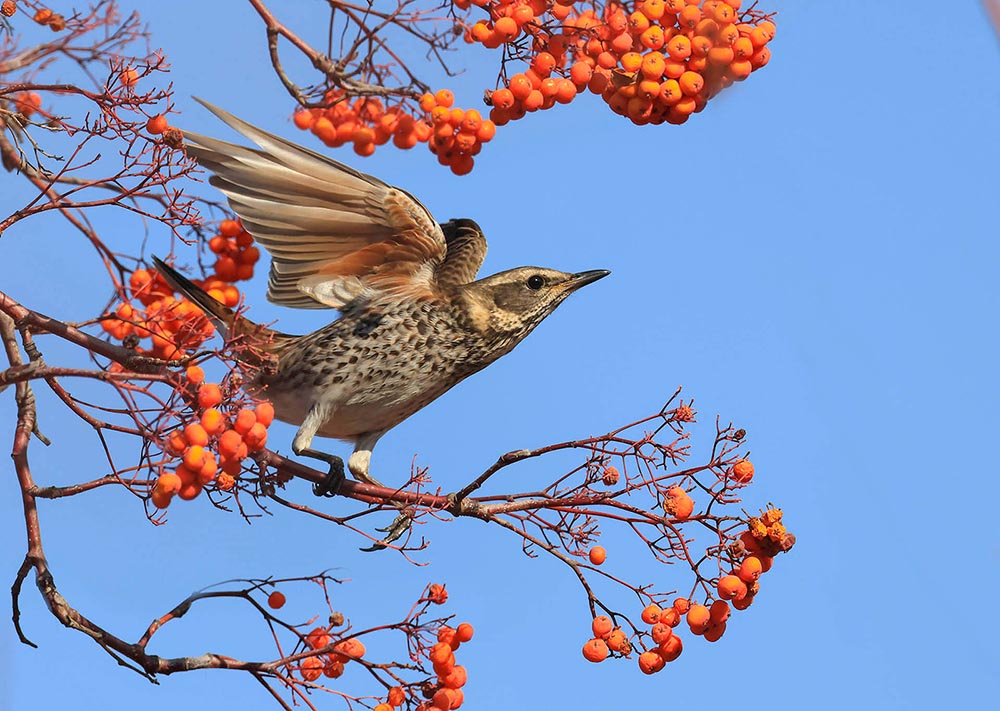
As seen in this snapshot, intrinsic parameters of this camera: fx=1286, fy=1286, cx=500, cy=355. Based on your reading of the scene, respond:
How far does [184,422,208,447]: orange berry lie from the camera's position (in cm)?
338

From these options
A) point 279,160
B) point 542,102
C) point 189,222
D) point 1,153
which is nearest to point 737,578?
point 542,102

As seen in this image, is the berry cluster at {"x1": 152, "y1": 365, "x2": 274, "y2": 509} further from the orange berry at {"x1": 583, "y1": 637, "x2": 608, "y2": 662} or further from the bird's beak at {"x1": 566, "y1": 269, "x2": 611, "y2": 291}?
the bird's beak at {"x1": 566, "y1": 269, "x2": 611, "y2": 291}

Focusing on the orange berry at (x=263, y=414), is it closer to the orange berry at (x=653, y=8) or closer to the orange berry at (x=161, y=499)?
the orange berry at (x=161, y=499)

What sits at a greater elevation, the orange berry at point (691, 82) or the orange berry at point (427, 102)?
the orange berry at point (427, 102)

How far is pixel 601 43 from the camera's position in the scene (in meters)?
4.45

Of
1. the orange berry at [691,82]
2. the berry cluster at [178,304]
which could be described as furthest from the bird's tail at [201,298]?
the orange berry at [691,82]

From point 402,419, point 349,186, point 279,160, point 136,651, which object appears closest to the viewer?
point 136,651

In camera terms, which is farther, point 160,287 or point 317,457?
point 317,457

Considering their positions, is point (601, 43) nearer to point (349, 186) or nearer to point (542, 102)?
point (542, 102)

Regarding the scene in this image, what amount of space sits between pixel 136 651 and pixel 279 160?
6.82 feet

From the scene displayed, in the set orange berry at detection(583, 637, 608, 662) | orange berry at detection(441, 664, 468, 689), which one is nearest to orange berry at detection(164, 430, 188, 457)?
orange berry at detection(441, 664, 468, 689)

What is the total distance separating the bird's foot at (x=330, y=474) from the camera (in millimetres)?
4738

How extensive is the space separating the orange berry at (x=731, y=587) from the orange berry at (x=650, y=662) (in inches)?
11.1

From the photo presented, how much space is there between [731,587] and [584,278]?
2603mm
